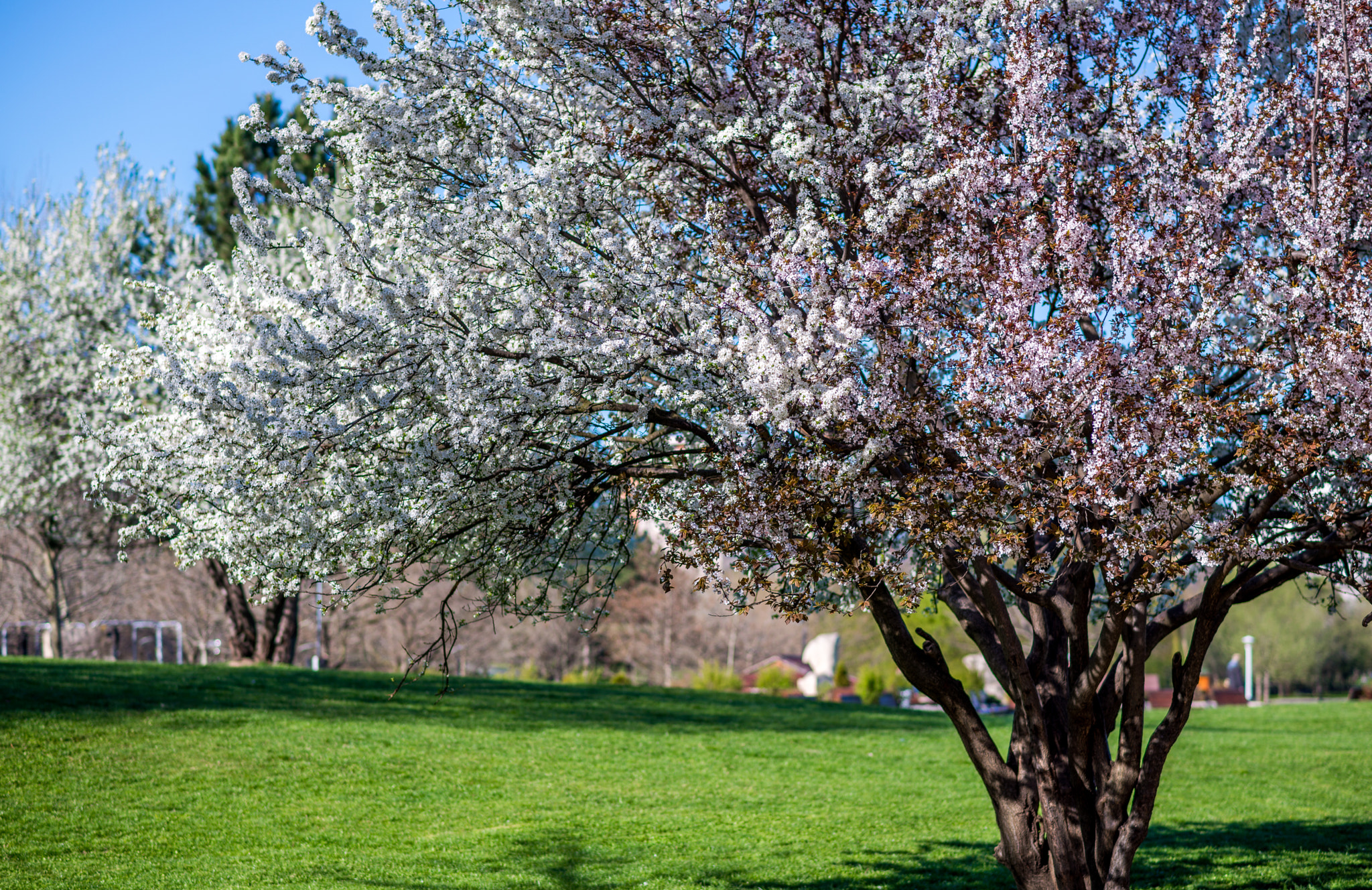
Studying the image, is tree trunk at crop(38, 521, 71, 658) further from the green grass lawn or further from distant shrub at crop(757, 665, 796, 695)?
distant shrub at crop(757, 665, 796, 695)

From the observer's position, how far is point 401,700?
65.5 ft

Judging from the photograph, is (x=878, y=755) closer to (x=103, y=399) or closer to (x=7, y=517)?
(x=103, y=399)

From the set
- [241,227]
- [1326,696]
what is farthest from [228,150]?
[1326,696]

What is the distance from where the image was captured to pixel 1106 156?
25.7 ft

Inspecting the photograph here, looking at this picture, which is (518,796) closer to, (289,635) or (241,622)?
(241,622)

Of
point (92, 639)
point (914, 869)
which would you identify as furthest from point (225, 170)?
point (92, 639)

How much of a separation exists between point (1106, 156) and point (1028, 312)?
202 centimetres

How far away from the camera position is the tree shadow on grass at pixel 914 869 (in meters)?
10.4

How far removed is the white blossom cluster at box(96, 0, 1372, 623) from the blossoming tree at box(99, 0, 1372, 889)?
0.11 ft

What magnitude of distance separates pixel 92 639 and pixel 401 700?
124ft

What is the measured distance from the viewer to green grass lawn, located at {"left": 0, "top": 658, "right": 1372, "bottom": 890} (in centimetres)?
1077

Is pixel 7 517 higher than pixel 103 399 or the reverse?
the reverse

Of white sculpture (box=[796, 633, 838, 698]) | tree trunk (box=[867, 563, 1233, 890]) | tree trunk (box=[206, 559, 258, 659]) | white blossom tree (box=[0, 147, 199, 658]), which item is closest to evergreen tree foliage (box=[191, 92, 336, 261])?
white blossom tree (box=[0, 147, 199, 658])

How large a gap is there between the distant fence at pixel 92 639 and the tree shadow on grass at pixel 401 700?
81.3ft
